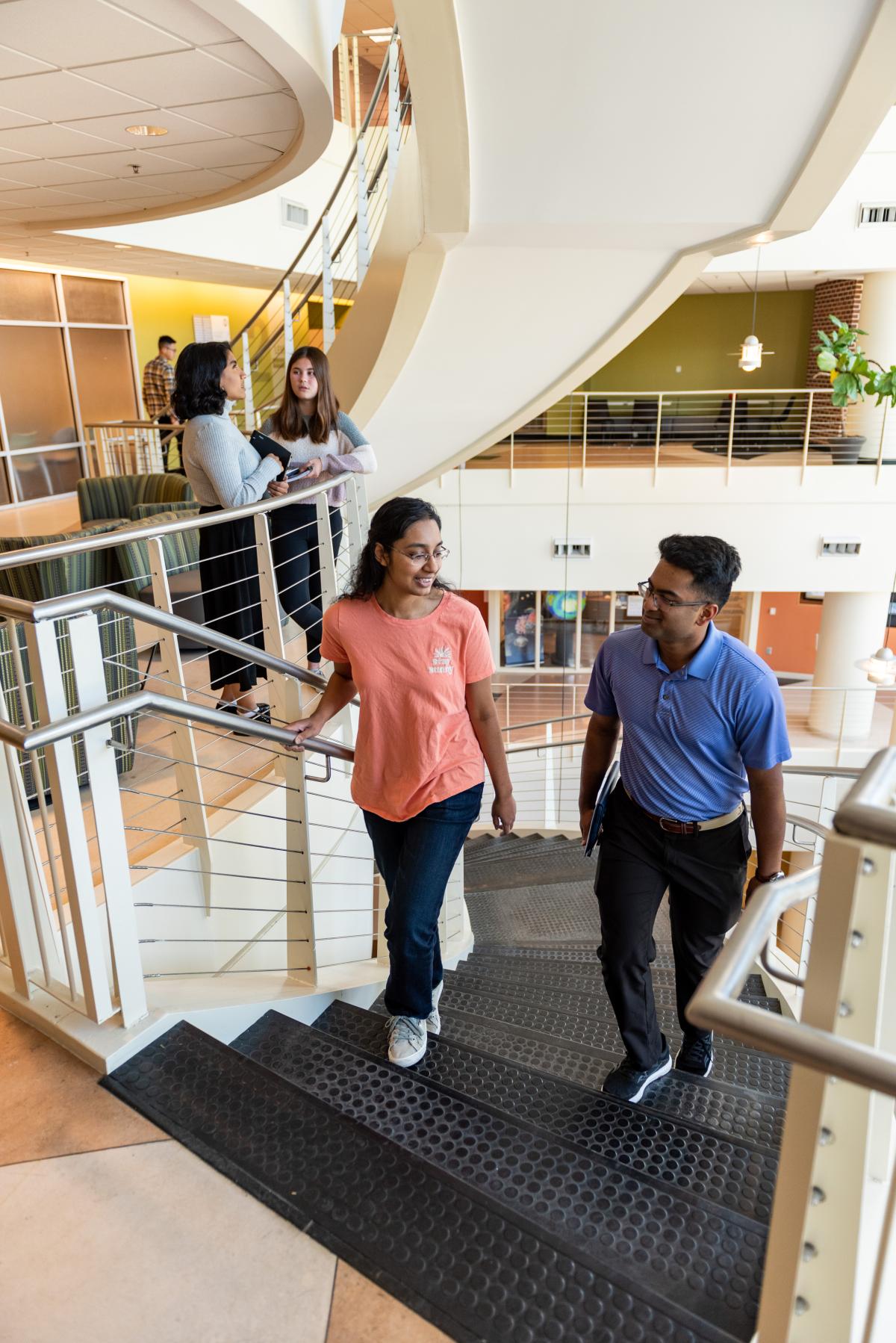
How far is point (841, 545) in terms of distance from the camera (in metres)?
10.3

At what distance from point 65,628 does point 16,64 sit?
78.9 inches

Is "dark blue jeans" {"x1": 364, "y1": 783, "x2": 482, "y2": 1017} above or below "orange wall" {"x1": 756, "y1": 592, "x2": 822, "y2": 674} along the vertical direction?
above

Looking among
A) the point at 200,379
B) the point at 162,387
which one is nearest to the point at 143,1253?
the point at 200,379

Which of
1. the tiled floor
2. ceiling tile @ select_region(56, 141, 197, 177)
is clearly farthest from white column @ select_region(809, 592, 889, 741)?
the tiled floor

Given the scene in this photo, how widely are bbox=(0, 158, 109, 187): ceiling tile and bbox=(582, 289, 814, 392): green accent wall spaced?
11591 millimetres

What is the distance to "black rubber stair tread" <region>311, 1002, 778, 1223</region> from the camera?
1924mm

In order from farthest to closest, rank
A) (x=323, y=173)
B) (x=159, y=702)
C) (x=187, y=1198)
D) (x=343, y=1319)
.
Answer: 1. (x=323, y=173)
2. (x=159, y=702)
3. (x=187, y=1198)
4. (x=343, y=1319)

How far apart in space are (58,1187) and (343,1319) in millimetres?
632

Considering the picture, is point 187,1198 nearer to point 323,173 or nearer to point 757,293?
point 323,173

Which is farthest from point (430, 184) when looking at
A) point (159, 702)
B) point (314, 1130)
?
point (314, 1130)

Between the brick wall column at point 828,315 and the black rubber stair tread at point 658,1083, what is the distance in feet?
38.4

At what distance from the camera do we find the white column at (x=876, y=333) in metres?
10.9

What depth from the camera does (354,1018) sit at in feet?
8.79

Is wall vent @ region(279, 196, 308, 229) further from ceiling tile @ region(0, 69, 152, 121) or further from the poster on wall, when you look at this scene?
ceiling tile @ region(0, 69, 152, 121)
